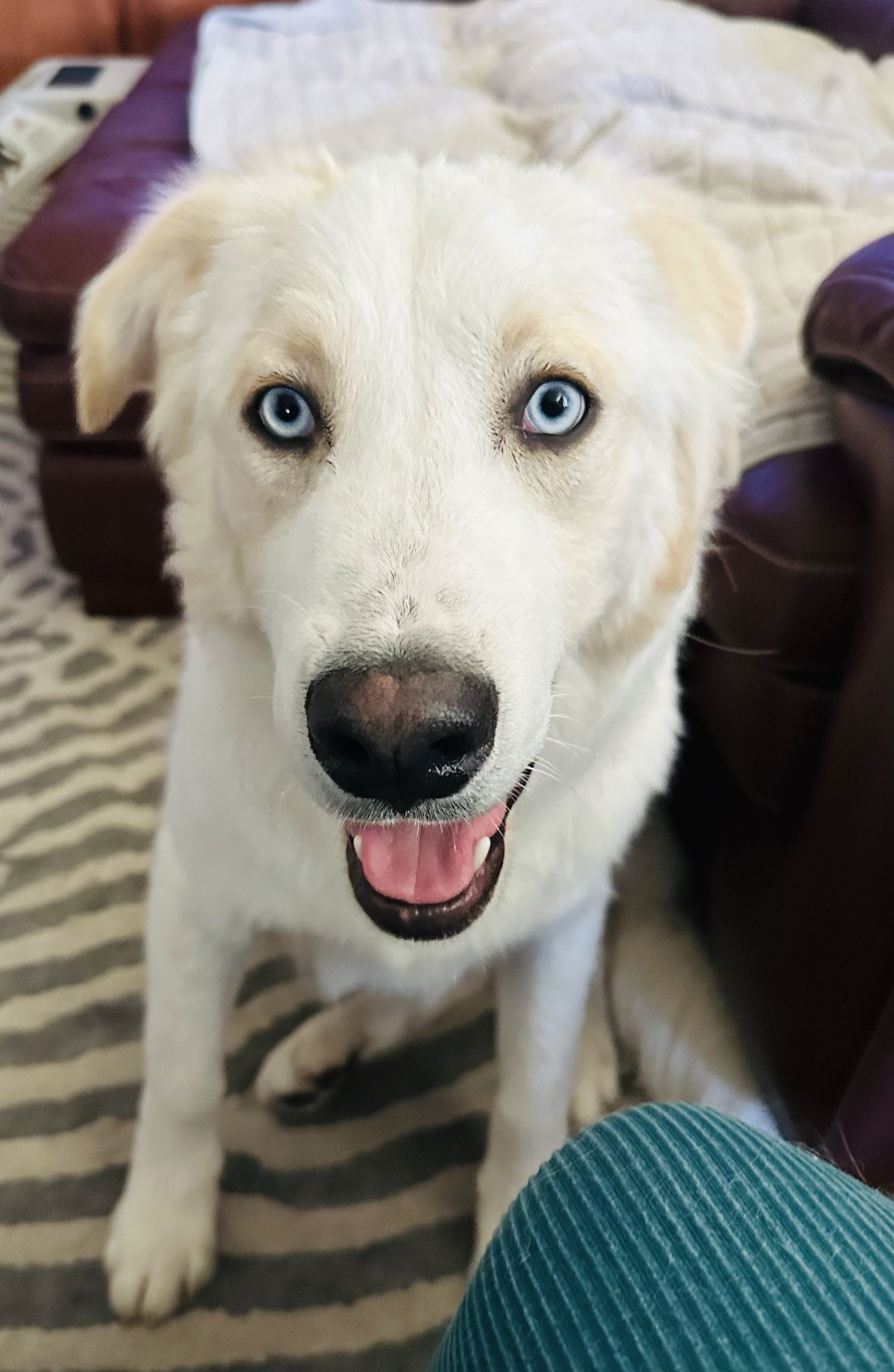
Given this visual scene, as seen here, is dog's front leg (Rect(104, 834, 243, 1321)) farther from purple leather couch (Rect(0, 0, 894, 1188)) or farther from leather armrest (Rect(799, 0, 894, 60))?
leather armrest (Rect(799, 0, 894, 60))

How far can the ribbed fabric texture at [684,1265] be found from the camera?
408 millimetres

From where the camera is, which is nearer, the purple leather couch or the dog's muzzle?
the dog's muzzle

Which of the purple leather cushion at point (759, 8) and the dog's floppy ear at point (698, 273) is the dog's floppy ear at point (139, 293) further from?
the purple leather cushion at point (759, 8)

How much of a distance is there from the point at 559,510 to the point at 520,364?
115 mm

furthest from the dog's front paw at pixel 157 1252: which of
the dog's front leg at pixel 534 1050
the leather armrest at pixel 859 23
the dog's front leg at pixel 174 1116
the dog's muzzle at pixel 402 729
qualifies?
the leather armrest at pixel 859 23

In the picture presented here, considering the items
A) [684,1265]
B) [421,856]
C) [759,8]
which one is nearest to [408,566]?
[421,856]

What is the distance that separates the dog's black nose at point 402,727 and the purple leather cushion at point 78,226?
131 centimetres

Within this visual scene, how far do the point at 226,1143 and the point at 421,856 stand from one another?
0.67m

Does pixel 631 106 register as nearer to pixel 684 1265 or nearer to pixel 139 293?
pixel 139 293

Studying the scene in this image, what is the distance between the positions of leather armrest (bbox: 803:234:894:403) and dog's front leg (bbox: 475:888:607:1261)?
1.96 ft

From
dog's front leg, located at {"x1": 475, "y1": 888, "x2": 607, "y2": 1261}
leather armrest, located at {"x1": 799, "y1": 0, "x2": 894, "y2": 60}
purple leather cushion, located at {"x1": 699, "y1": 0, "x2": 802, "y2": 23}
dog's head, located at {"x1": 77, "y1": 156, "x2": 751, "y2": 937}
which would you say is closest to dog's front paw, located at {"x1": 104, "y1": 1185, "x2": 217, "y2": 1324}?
dog's front leg, located at {"x1": 475, "y1": 888, "x2": 607, "y2": 1261}

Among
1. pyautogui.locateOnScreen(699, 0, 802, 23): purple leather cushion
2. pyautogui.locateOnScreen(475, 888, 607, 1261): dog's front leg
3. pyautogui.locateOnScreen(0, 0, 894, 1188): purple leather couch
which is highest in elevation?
pyautogui.locateOnScreen(699, 0, 802, 23): purple leather cushion

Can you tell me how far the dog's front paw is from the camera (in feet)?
3.37

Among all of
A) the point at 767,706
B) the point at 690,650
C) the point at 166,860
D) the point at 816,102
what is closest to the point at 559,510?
the point at 767,706
